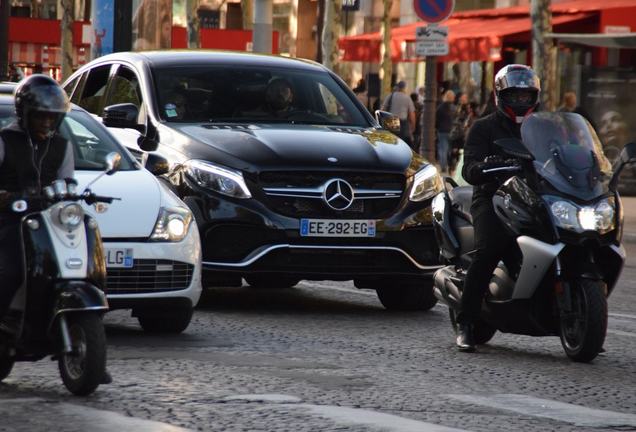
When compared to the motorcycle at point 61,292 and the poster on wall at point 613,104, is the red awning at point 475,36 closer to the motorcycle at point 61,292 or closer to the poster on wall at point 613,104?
the poster on wall at point 613,104

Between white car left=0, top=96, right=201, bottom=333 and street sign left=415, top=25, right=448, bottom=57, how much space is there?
40.6ft

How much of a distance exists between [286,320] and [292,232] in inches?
21.0

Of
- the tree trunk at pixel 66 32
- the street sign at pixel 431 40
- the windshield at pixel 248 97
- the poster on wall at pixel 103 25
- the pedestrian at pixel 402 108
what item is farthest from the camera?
the tree trunk at pixel 66 32

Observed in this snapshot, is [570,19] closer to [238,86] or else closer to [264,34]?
[264,34]

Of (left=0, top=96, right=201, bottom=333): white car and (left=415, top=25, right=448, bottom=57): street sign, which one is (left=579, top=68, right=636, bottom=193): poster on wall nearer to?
(left=415, top=25, right=448, bottom=57): street sign

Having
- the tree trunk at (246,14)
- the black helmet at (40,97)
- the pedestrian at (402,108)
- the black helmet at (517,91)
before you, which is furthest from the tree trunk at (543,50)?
the tree trunk at (246,14)

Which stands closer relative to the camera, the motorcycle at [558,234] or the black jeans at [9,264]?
the black jeans at [9,264]

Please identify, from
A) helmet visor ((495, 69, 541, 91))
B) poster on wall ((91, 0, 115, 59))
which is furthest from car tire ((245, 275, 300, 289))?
Result: poster on wall ((91, 0, 115, 59))

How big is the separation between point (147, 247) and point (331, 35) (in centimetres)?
4390

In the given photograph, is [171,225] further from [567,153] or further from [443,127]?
[443,127]

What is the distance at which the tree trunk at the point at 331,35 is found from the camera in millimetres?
52688

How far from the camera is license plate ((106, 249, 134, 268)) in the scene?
934 centimetres

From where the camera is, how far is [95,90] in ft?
43.4

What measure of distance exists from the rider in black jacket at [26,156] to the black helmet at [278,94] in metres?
4.60
